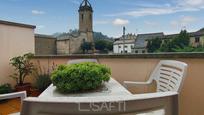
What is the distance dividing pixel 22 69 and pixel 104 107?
366 centimetres

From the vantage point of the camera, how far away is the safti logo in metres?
0.56

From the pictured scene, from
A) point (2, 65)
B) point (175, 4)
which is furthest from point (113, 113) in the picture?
point (175, 4)

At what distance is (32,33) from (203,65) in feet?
11.3

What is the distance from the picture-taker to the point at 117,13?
1645cm

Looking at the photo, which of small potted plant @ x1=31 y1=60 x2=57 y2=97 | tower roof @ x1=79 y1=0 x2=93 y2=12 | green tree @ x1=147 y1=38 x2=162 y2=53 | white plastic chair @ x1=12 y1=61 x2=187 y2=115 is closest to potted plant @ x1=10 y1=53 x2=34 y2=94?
small potted plant @ x1=31 y1=60 x2=57 y2=97

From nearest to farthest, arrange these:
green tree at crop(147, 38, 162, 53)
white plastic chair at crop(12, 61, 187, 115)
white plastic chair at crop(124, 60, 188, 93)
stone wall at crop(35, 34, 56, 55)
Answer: white plastic chair at crop(12, 61, 187, 115) → white plastic chair at crop(124, 60, 188, 93) → stone wall at crop(35, 34, 56, 55) → green tree at crop(147, 38, 162, 53)

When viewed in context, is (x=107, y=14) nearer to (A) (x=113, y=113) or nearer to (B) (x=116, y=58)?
(B) (x=116, y=58)

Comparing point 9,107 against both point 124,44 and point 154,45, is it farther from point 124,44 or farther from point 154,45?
point 124,44

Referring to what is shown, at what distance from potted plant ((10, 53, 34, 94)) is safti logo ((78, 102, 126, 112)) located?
11.8ft

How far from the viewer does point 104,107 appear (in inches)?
22.4

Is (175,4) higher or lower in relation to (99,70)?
higher

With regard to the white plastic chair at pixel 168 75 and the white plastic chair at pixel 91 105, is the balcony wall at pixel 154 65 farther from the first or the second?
the white plastic chair at pixel 91 105

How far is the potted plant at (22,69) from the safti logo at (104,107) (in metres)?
3.59

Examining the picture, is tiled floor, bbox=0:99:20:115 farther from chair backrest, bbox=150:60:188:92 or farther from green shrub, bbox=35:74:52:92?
chair backrest, bbox=150:60:188:92
